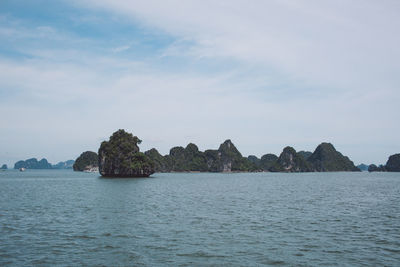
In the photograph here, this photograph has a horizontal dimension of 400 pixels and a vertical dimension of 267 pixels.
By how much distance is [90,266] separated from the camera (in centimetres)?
1684

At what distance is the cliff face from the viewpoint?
139250 millimetres

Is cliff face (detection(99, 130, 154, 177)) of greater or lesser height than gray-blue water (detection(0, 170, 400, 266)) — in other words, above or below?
above

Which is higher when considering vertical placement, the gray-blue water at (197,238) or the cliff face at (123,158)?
the cliff face at (123,158)

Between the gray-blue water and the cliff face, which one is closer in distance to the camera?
the gray-blue water

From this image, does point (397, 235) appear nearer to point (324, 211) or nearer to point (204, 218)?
point (324, 211)

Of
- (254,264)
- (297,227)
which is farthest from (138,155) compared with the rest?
(254,264)

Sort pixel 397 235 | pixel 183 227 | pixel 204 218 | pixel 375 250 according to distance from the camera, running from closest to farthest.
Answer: pixel 375 250 → pixel 397 235 → pixel 183 227 → pixel 204 218

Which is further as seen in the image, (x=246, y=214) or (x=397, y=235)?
(x=246, y=214)

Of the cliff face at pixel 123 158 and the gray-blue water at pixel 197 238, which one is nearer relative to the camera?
the gray-blue water at pixel 197 238

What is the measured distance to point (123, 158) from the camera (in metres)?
140

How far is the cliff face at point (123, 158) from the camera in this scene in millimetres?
139250

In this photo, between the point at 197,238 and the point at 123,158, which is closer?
the point at 197,238

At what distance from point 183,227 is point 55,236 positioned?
31.8 ft

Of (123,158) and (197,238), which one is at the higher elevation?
(123,158)
